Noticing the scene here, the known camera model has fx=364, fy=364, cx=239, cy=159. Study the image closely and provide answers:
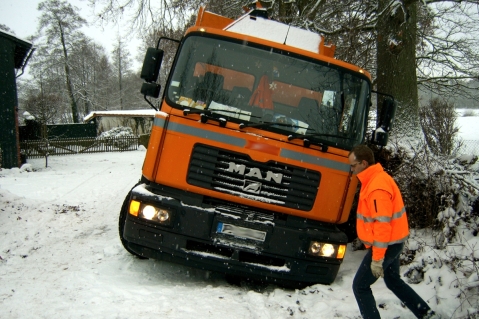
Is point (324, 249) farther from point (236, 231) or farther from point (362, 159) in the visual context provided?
point (362, 159)

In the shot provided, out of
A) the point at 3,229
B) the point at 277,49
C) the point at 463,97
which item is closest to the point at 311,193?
the point at 277,49

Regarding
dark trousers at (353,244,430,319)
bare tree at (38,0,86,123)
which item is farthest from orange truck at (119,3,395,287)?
bare tree at (38,0,86,123)

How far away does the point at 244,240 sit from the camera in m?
3.79

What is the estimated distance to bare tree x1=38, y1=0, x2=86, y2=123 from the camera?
3425 centimetres

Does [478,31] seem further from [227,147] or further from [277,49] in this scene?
[227,147]

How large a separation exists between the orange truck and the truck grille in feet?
0.03

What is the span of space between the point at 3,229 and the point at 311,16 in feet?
25.3

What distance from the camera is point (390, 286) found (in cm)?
326

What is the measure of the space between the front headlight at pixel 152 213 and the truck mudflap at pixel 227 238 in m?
0.01

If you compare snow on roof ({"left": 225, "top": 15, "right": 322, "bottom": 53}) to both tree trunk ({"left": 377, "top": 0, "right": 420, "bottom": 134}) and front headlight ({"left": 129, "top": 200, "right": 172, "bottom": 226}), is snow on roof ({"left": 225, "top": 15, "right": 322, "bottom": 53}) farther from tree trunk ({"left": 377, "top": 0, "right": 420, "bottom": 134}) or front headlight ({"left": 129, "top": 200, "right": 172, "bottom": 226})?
tree trunk ({"left": 377, "top": 0, "right": 420, "bottom": 134})

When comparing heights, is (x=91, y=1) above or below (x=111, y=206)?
above

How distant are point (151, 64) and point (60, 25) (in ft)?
121

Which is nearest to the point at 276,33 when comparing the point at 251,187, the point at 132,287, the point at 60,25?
the point at 251,187

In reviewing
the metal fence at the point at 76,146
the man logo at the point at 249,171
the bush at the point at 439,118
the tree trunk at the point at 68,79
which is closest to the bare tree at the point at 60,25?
the tree trunk at the point at 68,79
